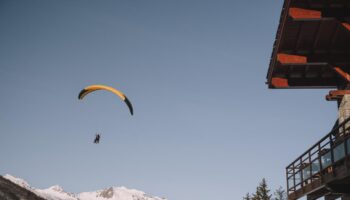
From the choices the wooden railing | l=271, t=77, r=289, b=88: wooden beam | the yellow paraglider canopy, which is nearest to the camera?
the wooden railing

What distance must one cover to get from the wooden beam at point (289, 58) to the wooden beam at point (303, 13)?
2.30 meters

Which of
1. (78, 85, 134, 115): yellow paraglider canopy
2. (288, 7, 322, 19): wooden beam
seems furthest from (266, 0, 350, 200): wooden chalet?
(78, 85, 134, 115): yellow paraglider canopy

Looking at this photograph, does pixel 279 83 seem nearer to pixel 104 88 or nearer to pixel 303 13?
pixel 303 13

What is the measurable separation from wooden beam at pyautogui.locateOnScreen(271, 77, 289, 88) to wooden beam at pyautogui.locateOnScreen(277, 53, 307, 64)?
6.53ft

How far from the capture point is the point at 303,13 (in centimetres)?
1209

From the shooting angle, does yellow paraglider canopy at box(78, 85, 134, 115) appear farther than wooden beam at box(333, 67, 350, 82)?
Yes

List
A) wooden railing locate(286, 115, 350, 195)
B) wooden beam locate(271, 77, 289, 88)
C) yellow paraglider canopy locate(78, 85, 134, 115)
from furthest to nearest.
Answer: yellow paraglider canopy locate(78, 85, 134, 115) < wooden beam locate(271, 77, 289, 88) < wooden railing locate(286, 115, 350, 195)

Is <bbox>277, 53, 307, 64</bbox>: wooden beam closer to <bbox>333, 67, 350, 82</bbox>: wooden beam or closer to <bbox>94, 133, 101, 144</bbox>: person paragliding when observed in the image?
<bbox>333, 67, 350, 82</bbox>: wooden beam

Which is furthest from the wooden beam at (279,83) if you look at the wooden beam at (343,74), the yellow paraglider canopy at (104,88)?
the yellow paraglider canopy at (104,88)

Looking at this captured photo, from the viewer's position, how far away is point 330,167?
34.9 feet

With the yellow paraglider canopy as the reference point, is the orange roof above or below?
below

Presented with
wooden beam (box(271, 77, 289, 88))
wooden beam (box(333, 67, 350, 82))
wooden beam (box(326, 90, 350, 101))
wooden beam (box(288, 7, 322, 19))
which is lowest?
wooden beam (box(326, 90, 350, 101))

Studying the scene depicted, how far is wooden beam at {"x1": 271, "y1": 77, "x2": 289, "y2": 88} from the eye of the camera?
1587cm

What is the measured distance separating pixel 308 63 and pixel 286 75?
81.5 inches
